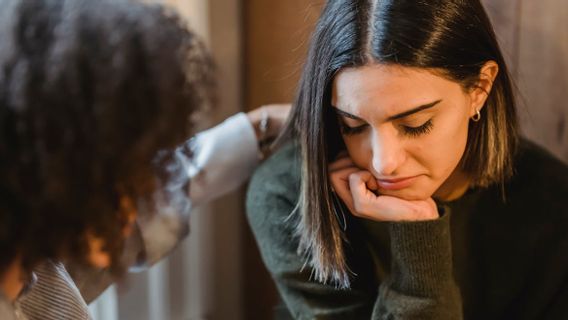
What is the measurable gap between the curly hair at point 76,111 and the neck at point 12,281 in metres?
0.02

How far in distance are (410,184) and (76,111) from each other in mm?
484

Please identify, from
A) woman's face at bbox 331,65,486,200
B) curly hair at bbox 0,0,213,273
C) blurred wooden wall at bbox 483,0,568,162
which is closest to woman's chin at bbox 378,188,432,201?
woman's face at bbox 331,65,486,200

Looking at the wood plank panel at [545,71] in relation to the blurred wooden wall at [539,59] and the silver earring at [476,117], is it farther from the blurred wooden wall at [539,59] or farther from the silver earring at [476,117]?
the silver earring at [476,117]

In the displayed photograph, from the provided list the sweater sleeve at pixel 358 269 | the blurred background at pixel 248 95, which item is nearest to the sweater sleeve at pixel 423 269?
the sweater sleeve at pixel 358 269

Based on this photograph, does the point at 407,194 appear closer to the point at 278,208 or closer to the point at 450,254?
the point at 450,254

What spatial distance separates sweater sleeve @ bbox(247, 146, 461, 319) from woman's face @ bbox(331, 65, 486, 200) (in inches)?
2.5

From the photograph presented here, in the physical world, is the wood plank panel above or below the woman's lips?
above

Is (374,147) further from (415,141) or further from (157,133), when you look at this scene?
(157,133)

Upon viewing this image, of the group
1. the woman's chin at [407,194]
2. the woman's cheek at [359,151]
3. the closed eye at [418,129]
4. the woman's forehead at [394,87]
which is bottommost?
the woman's chin at [407,194]

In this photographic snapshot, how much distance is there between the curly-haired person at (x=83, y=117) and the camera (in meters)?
0.66

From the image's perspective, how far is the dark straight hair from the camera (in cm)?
91

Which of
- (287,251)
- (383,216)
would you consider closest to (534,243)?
(383,216)

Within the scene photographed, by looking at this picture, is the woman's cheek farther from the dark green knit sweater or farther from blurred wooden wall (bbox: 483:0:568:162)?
blurred wooden wall (bbox: 483:0:568:162)

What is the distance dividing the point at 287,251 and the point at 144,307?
1.21ft
